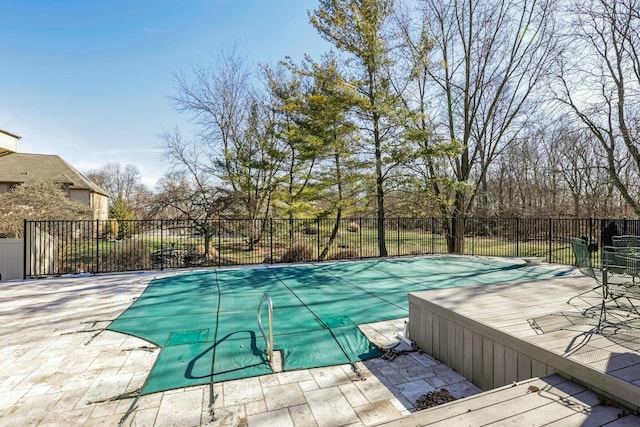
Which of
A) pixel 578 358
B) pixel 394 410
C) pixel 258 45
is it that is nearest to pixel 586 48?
pixel 258 45

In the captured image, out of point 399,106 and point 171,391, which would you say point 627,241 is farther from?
point 399,106

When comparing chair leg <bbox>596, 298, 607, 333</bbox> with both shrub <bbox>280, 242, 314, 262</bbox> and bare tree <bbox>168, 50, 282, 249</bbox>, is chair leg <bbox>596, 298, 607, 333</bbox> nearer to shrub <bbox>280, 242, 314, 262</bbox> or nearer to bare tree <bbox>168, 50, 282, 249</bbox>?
shrub <bbox>280, 242, 314, 262</bbox>

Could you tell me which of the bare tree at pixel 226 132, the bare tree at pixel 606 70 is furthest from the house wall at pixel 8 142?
the bare tree at pixel 606 70

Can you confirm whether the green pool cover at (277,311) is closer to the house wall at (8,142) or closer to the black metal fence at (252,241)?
the black metal fence at (252,241)

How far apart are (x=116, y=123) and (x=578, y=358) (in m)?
18.1

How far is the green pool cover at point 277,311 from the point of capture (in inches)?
123

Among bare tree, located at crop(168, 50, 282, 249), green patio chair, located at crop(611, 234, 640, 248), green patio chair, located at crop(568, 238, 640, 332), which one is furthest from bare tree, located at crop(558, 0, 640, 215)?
bare tree, located at crop(168, 50, 282, 249)

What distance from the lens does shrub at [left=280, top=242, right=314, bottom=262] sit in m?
10.2

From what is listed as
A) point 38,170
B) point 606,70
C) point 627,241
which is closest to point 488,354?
point 627,241

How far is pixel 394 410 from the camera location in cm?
231

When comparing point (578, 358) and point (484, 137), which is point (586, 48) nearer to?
point (484, 137)

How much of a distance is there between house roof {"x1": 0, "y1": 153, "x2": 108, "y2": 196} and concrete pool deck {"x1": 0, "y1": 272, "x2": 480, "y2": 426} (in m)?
21.8

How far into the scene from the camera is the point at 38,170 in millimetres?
21578

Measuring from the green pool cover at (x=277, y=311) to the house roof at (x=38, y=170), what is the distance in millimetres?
20509
